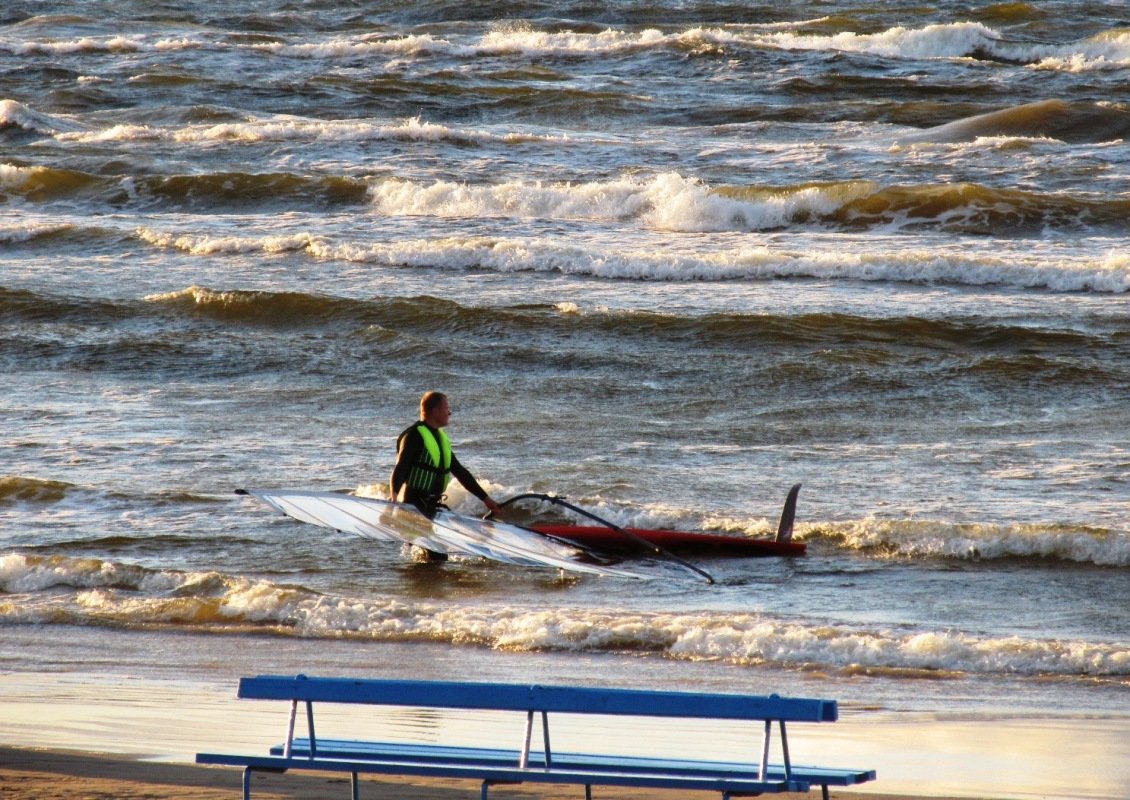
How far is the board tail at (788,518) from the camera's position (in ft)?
27.9

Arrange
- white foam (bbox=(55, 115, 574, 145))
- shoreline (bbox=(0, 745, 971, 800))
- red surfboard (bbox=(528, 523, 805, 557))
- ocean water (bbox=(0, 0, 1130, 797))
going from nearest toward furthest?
1. shoreline (bbox=(0, 745, 971, 800))
2. ocean water (bbox=(0, 0, 1130, 797))
3. red surfboard (bbox=(528, 523, 805, 557))
4. white foam (bbox=(55, 115, 574, 145))

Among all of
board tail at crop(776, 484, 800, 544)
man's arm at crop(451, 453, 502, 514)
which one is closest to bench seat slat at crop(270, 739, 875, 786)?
board tail at crop(776, 484, 800, 544)

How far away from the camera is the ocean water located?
24.0 feet

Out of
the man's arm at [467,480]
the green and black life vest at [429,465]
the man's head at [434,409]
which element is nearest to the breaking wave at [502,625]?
the man's arm at [467,480]

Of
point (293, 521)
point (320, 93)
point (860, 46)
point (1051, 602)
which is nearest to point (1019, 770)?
point (1051, 602)

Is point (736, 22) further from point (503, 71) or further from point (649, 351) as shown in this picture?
point (649, 351)

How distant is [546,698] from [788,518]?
16.0 ft

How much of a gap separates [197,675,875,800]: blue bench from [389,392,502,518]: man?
4665 millimetres

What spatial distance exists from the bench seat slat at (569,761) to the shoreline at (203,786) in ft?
1.96

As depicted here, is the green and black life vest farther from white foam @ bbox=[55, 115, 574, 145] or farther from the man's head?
white foam @ bbox=[55, 115, 574, 145]

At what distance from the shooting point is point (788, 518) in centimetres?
855

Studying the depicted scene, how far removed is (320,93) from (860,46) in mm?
11750

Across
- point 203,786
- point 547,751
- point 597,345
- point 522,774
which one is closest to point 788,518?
point 203,786

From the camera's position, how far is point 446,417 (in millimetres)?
8945
